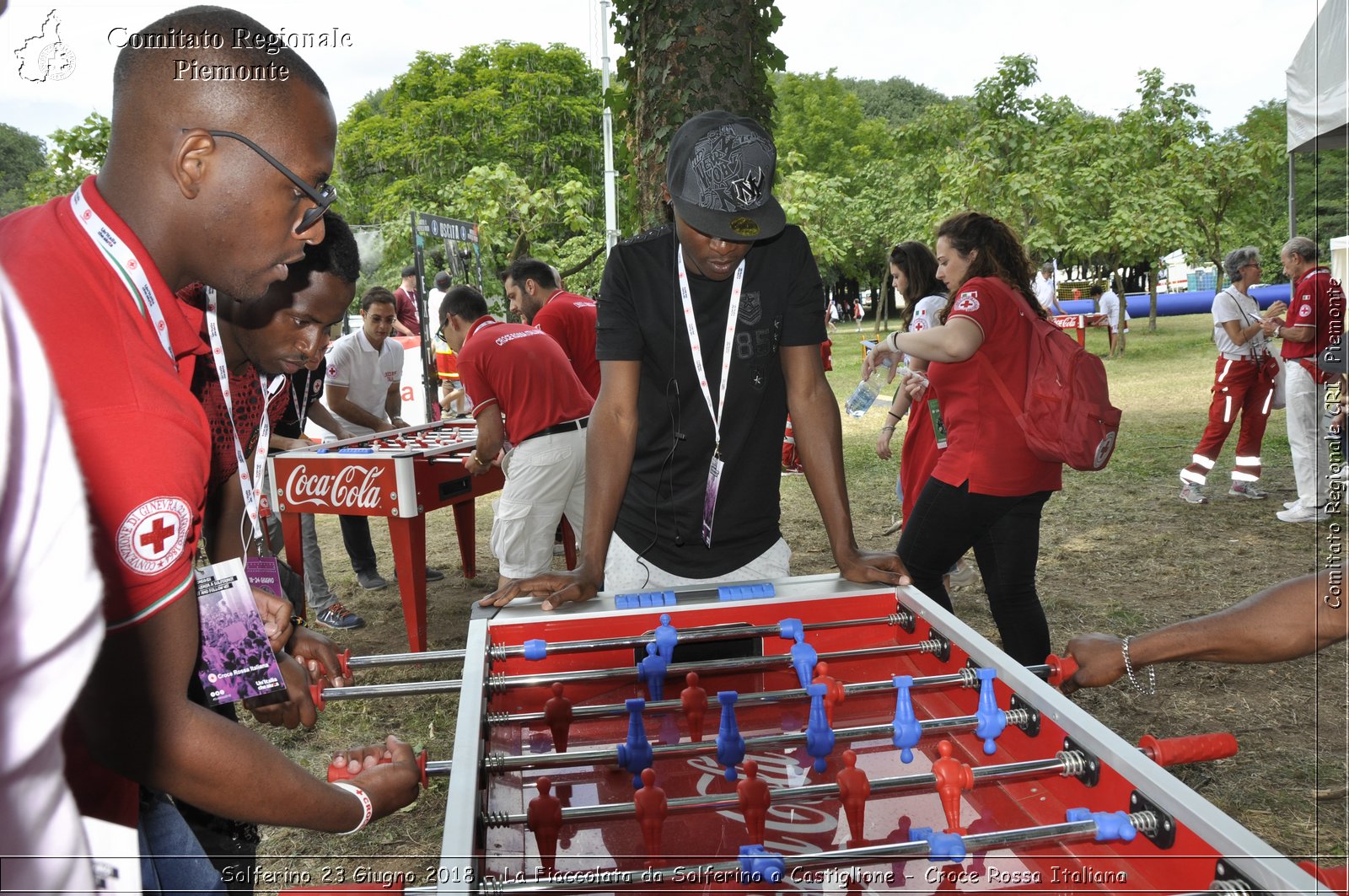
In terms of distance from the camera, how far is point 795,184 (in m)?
24.2

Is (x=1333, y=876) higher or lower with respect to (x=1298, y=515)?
higher

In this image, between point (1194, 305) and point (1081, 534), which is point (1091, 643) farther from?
point (1194, 305)

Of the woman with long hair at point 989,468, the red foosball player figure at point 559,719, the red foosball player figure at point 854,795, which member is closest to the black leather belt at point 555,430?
the woman with long hair at point 989,468

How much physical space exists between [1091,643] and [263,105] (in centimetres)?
179

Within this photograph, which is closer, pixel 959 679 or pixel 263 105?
pixel 263 105

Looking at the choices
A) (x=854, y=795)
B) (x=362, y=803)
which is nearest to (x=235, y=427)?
(x=362, y=803)

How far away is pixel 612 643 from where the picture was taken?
2.16 metres

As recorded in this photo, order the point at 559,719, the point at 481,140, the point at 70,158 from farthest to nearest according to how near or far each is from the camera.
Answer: the point at 481,140 < the point at 70,158 < the point at 559,719

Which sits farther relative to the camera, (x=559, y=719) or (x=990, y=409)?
(x=990, y=409)

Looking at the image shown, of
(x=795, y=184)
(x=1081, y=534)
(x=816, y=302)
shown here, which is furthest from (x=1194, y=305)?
(x=816, y=302)

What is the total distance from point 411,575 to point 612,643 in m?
3.04

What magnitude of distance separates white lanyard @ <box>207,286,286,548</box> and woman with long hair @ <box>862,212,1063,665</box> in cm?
224

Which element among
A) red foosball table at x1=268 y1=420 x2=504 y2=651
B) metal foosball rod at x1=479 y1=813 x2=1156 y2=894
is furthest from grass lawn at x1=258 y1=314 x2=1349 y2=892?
metal foosball rod at x1=479 y1=813 x2=1156 y2=894

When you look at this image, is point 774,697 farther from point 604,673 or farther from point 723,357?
point 723,357
